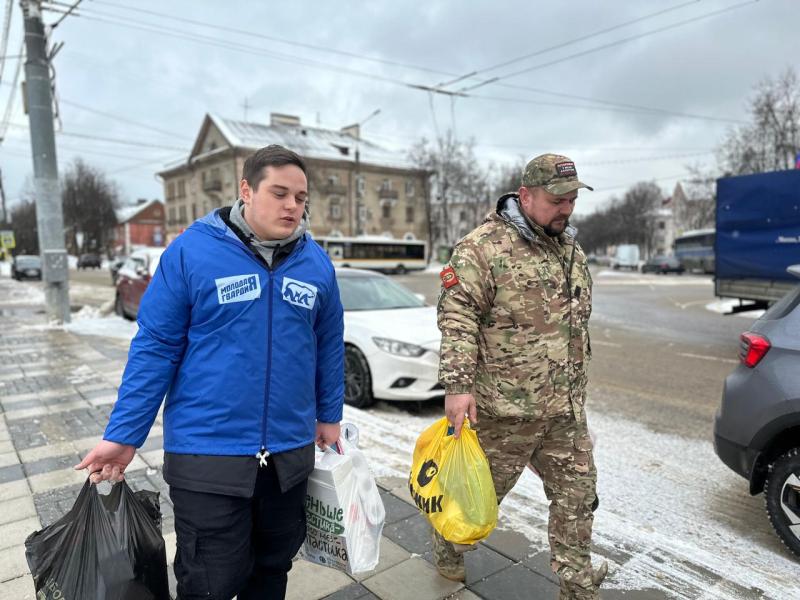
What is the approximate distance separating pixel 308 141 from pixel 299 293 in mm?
57884

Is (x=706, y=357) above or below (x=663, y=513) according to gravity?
below

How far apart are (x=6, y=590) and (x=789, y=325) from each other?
13.5 ft

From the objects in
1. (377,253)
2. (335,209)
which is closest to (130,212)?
(335,209)

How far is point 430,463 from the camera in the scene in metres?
2.38

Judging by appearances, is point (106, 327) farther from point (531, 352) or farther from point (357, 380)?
point (531, 352)

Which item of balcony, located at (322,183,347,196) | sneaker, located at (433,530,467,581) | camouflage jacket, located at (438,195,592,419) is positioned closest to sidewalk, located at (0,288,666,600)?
sneaker, located at (433,530,467,581)

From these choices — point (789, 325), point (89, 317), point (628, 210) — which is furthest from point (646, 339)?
point (628, 210)

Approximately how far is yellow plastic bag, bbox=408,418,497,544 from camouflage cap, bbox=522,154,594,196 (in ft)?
3.41

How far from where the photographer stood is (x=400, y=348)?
221 inches

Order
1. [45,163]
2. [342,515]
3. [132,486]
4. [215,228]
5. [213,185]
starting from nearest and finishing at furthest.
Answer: [215,228] → [342,515] → [132,486] → [45,163] → [213,185]

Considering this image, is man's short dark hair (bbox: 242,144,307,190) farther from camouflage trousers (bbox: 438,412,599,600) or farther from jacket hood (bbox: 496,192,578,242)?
camouflage trousers (bbox: 438,412,599,600)

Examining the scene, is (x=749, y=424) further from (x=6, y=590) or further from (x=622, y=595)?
(x=6, y=590)

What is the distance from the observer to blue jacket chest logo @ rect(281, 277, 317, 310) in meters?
1.87

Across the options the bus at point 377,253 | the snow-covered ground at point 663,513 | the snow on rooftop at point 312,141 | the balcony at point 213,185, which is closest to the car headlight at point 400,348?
the snow-covered ground at point 663,513
